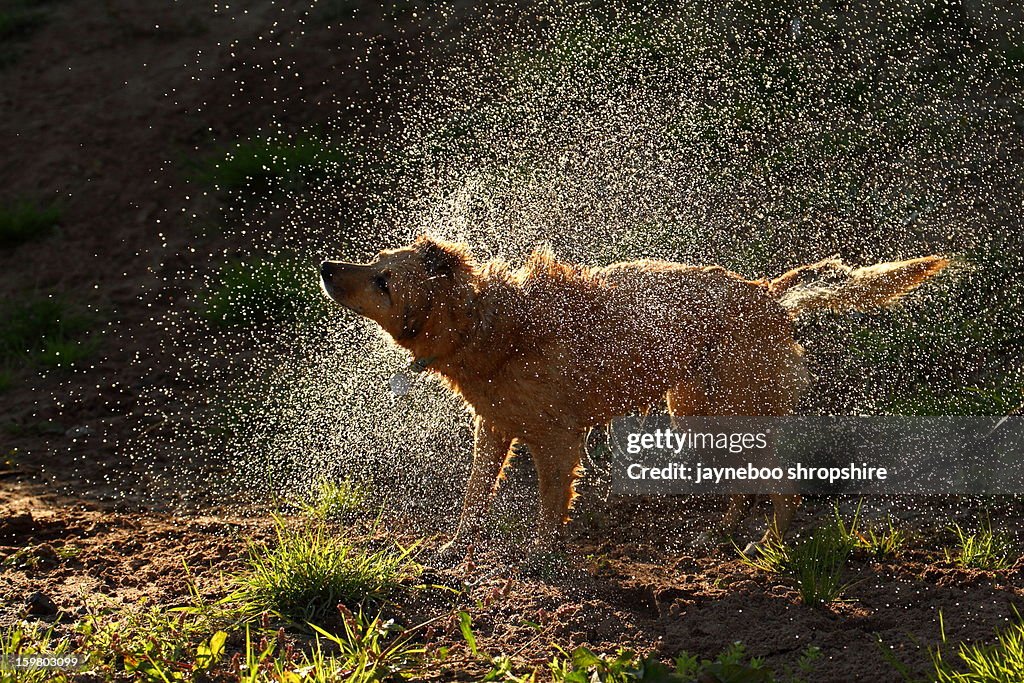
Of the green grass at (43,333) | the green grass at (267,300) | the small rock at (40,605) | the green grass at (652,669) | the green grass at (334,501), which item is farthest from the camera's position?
the green grass at (267,300)

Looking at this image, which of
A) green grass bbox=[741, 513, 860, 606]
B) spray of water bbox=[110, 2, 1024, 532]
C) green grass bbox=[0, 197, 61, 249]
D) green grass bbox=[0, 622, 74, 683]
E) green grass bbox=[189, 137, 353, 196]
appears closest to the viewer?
green grass bbox=[0, 622, 74, 683]

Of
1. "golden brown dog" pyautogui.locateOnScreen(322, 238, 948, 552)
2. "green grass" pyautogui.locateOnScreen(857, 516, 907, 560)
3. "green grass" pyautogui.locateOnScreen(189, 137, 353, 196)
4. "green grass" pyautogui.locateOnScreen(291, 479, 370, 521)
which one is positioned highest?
"green grass" pyautogui.locateOnScreen(189, 137, 353, 196)

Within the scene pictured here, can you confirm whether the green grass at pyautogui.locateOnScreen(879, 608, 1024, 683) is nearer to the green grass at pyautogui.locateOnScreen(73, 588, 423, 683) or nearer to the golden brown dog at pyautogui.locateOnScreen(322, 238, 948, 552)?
the golden brown dog at pyautogui.locateOnScreen(322, 238, 948, 552)

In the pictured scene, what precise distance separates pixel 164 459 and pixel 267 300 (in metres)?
1.39

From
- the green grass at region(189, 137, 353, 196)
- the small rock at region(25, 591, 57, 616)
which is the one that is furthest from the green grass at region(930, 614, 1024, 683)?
the green grass at region(189, 137, 353, 196)

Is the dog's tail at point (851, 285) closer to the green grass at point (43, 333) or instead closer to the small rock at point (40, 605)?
the small rock at point (40, 605)

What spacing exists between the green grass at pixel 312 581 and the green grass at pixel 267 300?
107 inches

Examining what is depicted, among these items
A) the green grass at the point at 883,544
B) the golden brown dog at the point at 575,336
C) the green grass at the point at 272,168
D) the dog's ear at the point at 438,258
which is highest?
the green grass at the point at 272,168

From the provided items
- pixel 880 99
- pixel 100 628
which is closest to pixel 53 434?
pixel 100 628

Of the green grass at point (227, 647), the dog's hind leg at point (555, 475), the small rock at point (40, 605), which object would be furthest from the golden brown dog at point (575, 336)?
the small rock at point (40, 605)

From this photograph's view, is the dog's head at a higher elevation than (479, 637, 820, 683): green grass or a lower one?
higher

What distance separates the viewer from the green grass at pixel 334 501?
4309mm

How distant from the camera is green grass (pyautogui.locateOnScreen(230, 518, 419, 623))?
12.0 feet

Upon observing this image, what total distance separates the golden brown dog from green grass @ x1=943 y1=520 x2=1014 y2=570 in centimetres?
71
